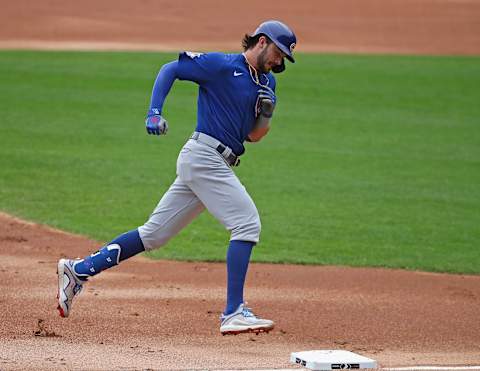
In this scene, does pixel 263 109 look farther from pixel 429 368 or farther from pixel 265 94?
pixel 429 368

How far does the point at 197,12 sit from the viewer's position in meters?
29.7

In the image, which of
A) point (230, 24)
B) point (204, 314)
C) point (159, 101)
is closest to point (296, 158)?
point (204, 314)

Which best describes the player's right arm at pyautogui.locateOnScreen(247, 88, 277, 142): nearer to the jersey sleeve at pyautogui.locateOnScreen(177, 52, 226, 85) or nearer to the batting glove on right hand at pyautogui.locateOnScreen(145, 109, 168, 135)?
the jersey sleeve at pyautogui.locateOnScreen(177, 52, 226, 85)

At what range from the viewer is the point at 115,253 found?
6730mm

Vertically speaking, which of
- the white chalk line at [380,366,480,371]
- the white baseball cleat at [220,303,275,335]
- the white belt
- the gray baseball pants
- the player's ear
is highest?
the player's ear

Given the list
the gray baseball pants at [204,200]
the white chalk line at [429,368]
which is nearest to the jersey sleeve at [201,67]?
the gray baseball pants at [204,200]

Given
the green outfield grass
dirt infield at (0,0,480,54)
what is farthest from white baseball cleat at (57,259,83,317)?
dirt infield at (0,0,480,54)

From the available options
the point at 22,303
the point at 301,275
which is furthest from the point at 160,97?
the point at 301,275

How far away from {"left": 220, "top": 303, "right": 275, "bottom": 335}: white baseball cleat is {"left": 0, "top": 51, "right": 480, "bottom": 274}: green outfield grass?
11.9 feet

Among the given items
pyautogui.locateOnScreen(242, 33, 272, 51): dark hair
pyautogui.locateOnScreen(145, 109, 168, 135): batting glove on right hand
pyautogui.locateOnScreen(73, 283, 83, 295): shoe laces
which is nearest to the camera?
pyautogui.locateOnScreen(145, 109, 168, 135): batting glove on right hand

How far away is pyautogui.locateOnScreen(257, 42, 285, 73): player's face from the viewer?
6543 mm

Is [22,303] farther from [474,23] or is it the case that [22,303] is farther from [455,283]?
[474,23]

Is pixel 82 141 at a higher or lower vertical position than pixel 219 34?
lower

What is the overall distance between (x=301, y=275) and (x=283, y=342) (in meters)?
2.47
